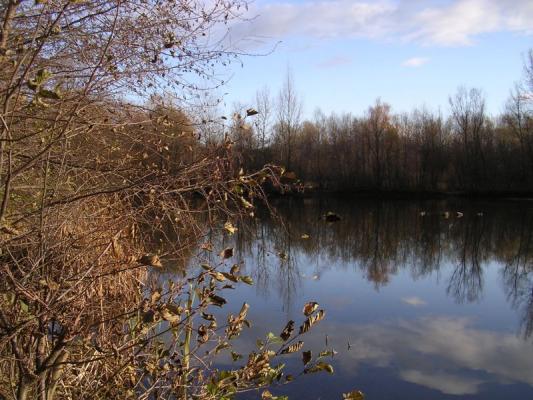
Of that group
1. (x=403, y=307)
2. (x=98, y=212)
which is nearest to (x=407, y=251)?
(x=403, y=307)

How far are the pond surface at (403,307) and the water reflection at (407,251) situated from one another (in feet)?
0.12

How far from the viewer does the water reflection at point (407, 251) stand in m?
10.6

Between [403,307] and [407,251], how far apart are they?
6278 millimetres

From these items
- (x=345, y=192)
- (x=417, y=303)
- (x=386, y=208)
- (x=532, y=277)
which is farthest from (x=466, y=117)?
(x=417, y=303)

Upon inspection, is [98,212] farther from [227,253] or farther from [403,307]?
[403,307]

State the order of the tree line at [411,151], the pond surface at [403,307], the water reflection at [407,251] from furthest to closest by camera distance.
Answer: the tree line at [411,151]
the water reflection at [407,251]
the pond surface at [403,307]

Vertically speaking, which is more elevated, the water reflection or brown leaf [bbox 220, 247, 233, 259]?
brown leaf [bbox 220, 247, 233, 259]

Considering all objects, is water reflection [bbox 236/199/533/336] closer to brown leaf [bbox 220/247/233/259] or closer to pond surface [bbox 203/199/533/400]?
pond surface [bbox 203/199/533/400]

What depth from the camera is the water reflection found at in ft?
34.9

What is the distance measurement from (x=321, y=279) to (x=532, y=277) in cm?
496

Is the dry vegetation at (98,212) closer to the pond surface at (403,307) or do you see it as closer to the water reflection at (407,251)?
the pond surface at (403,307)

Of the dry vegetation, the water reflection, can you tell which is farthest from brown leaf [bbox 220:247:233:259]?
the water reflection

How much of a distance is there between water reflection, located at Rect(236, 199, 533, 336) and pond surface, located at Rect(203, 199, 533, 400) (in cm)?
4

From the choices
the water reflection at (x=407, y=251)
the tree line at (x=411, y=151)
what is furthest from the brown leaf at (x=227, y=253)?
the tree line at (x=411, y=151)
